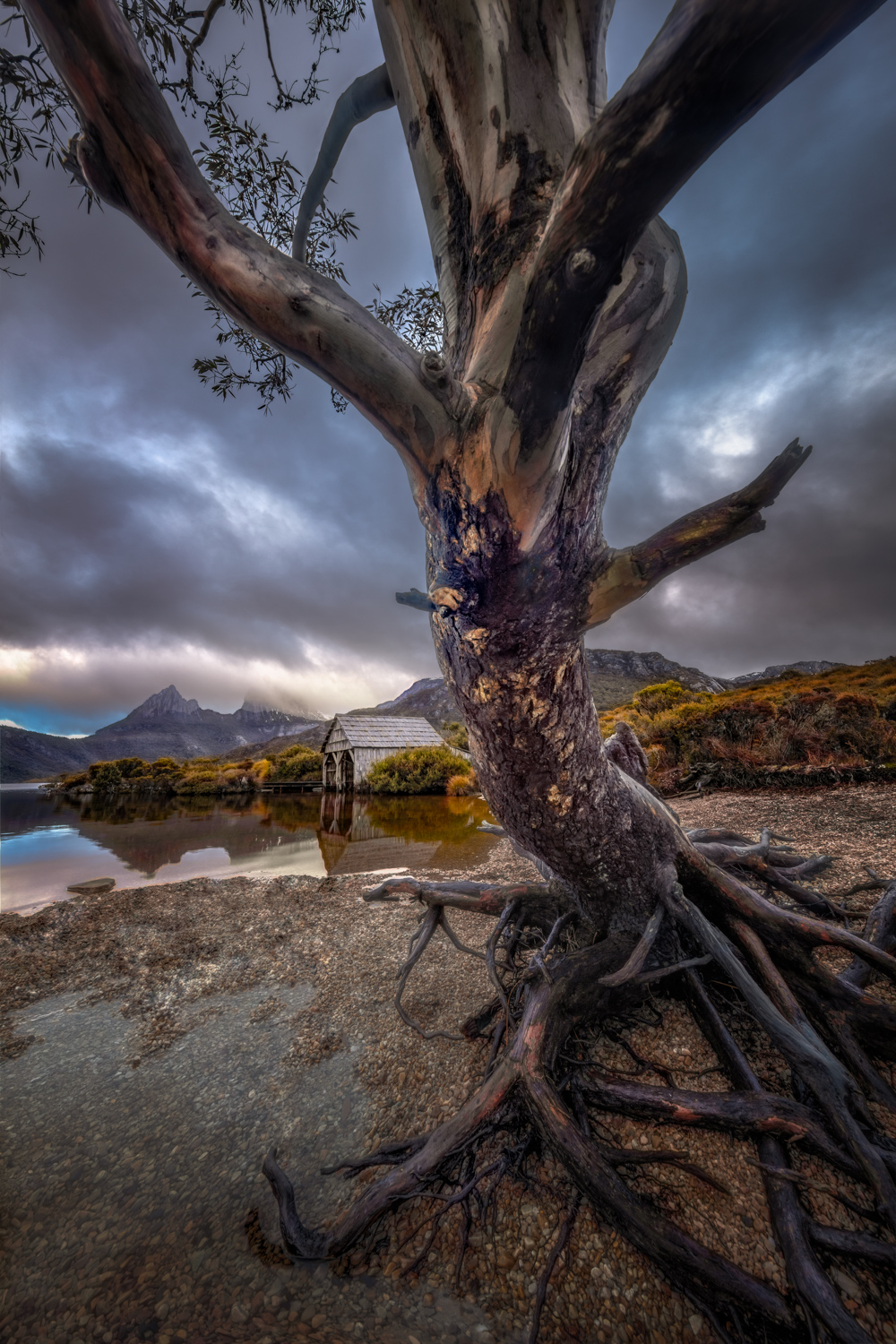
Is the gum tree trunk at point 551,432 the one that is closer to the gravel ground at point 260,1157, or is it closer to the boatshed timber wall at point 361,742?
the gravel ground at point 260,1157

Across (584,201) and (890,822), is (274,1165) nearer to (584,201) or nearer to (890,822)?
(584,201)

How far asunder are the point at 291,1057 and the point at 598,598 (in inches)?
141

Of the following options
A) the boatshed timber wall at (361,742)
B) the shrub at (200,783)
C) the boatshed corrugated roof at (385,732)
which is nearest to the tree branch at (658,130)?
the boatshed timber wall at (361,742)

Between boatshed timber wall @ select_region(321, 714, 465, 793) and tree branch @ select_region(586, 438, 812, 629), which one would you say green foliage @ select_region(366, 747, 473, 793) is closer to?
boatshed timber wall @ select_region(321, 714, 465, 793)

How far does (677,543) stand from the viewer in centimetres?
150

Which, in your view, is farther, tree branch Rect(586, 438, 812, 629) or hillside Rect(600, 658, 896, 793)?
hillside Rect(600, 658, 896, 793)

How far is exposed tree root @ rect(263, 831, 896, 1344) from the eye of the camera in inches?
59.2

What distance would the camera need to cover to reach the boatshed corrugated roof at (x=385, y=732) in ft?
78.5

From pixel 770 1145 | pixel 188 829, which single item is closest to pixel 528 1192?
pixel 770 1145

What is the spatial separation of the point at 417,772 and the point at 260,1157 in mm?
19267

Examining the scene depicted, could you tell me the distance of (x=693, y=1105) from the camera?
1891mm

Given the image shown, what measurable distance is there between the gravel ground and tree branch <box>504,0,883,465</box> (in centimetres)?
303

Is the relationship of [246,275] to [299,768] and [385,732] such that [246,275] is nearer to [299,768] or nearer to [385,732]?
[385,732]

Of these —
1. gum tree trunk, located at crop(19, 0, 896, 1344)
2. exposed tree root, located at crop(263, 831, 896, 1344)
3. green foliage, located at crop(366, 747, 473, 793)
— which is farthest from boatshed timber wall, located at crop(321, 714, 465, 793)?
gum tree trunk, located at crop(19, 0, 896, 1344)
